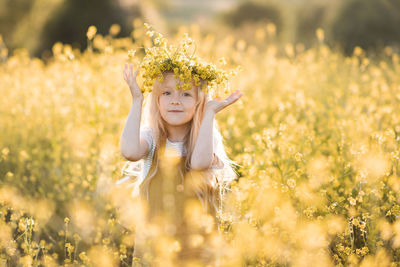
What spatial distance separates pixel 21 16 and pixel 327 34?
26.9 ft

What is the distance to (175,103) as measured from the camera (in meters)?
2.16

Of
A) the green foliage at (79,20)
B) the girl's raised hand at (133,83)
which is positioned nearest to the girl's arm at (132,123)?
the girl's raised hand at (133,83)

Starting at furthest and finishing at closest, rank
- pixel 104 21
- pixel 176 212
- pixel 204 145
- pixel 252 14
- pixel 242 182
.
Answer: pixel 252 14 < pixel 104 21 < pixel 242 182 < pixel 176 212 < pixel 204 145

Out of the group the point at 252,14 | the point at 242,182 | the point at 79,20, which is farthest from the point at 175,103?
the point at 252,14

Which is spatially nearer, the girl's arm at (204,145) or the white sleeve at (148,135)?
the girl's arm at (204,145)

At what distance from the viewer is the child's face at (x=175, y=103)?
7.11 ft

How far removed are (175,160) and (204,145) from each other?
260 millimetres

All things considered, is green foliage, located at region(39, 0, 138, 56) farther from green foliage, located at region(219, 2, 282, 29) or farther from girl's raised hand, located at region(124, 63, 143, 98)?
green foliage, located at region(219, 2, 282, 29)

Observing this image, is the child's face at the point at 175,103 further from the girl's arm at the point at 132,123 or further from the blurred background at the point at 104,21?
the blurred background at the point at 104,21

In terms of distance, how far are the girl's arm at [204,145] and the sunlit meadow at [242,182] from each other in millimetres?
312

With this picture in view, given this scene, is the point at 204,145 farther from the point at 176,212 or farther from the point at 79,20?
the point at 79,20

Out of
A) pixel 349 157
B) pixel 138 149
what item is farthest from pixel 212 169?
pixel 349 157

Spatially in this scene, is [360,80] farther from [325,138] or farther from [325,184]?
[325,184]

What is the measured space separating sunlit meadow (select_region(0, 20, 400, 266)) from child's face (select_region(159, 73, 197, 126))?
1.75ft
